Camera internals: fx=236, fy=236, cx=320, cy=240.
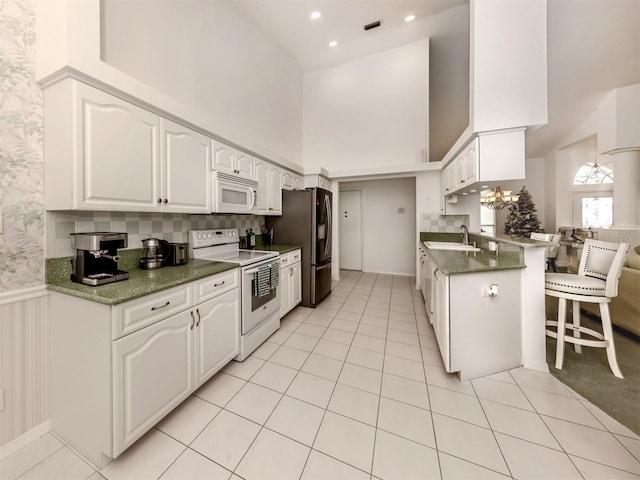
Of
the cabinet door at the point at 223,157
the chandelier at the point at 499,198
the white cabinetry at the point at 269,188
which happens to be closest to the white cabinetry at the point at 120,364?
the cabinet door at the point at 223,157

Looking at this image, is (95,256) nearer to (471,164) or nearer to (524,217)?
(471,164)

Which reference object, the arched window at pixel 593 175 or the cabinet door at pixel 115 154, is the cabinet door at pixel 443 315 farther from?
A: the arched window at pixel 593 175

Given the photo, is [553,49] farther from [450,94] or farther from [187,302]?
[187,302]

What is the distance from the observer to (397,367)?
2008 mm

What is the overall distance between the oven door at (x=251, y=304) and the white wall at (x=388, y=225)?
3577 mm

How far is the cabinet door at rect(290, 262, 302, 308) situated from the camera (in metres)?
3.06

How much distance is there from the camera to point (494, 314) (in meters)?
1.88

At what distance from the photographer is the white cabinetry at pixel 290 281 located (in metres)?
2.83

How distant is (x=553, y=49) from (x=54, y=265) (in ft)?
21.1

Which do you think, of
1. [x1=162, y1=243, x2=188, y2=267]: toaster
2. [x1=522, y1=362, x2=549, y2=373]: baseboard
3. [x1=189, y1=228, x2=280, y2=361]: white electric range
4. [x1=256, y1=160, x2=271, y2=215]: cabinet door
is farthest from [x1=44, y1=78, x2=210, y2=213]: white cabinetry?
[x1=522, y1=362, x2=549, y2=373]: baseboard

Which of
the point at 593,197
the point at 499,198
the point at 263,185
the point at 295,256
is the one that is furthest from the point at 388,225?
the point at 593,197

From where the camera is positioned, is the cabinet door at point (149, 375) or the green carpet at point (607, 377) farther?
the green carpet at point (607, 377)

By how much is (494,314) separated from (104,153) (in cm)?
292

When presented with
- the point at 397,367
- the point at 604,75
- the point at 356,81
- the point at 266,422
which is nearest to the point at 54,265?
the point at 266,422
